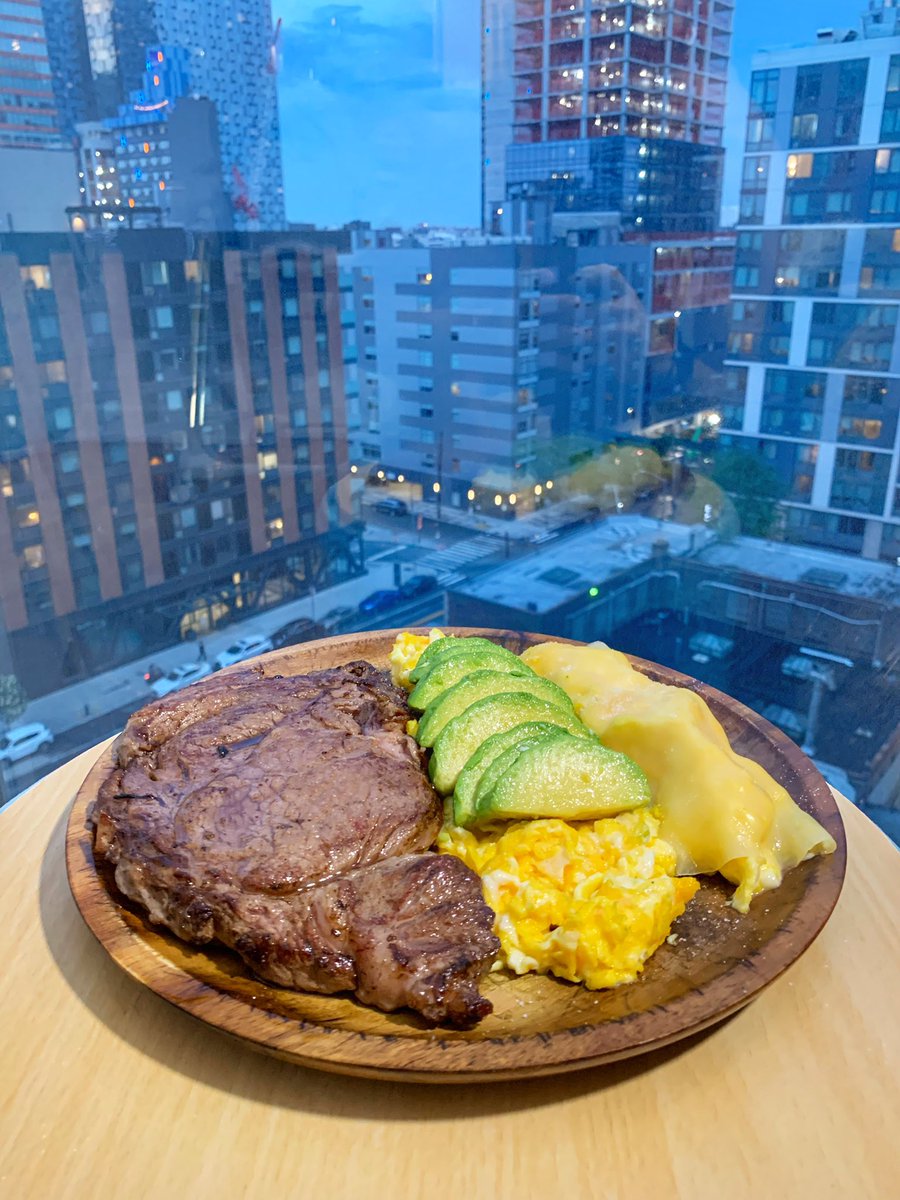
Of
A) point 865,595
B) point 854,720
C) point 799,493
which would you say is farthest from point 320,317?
point 854,720

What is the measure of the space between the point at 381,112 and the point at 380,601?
2.30 meters

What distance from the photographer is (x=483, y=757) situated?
187cm

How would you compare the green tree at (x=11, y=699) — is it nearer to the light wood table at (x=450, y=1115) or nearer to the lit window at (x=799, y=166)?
the light wood table at (x=450, y=1115)

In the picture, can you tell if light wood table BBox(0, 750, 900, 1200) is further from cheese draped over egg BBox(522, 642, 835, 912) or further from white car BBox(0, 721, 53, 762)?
white car BBox(0, 721, 53, 762)

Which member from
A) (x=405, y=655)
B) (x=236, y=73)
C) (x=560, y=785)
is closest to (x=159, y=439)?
(x=236, y=73)

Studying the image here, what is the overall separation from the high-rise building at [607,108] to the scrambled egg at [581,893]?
299cm

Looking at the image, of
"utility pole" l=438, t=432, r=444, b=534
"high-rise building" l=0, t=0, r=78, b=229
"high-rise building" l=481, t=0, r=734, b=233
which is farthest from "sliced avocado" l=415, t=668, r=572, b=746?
"high-rise building" l=0, t=0, r=78, b=229

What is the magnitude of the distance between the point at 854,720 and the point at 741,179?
92.1 inches

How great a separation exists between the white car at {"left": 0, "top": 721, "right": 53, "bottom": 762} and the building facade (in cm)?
20

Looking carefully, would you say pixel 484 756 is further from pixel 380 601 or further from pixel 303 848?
pixel 380 601

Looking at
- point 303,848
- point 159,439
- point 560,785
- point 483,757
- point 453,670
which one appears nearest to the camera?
point 303,848

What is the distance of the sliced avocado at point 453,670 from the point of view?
217 cm

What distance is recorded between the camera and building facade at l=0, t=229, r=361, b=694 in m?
3.95

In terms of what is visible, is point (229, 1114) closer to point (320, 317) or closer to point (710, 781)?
point (710, 781)
